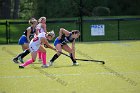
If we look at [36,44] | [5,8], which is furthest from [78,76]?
[5,8]

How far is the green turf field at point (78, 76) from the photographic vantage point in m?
13.3

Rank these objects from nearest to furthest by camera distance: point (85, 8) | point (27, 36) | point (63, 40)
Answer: point (63, 40) → point (27, 36) → point (85, 8)

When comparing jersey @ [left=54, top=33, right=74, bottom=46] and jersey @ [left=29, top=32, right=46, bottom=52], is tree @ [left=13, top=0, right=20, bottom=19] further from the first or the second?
jersey @ [left=29, top=32, right=46, bottom=52]

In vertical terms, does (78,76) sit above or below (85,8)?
below

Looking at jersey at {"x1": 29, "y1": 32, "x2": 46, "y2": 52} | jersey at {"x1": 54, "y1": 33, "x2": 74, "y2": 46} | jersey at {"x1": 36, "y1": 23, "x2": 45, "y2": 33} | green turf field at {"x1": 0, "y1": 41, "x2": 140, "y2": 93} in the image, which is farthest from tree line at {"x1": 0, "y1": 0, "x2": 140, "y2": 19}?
jersey at {"x1": 29, "y1": 32, "x2": 46, "y2": 52}

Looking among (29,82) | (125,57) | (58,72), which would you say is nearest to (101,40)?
(125,57)

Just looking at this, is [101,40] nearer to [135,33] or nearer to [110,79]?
[135,33]

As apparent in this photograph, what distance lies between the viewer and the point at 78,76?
15.5 meters

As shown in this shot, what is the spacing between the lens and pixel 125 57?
21.0 m

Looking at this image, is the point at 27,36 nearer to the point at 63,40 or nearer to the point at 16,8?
the point at 63,40

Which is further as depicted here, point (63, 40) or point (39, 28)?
point (39, 28)

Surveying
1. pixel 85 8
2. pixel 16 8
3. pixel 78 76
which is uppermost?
pixel 85 8

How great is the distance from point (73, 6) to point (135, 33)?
10.9 meters

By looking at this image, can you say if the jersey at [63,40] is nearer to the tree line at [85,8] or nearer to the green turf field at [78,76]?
the green turf field at [78,76]
